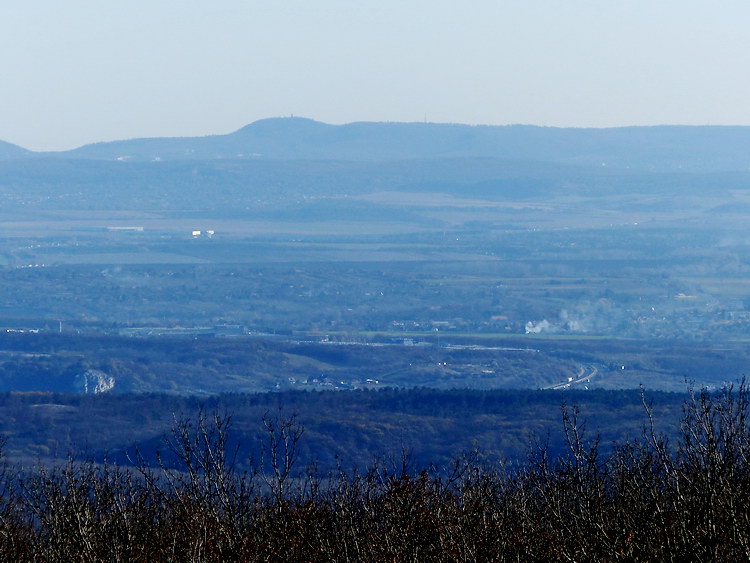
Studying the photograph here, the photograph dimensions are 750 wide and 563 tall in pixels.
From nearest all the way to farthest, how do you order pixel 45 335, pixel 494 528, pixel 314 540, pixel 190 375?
pixel 494 528 < pixel 314 540 < pixel 190 375 < pixel 45 335

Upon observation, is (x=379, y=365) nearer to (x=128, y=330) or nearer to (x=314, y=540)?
(x=128, y=330)

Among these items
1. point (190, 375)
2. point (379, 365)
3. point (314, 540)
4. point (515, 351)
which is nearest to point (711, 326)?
point (515, 351)

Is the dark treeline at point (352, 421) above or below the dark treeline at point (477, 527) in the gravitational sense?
below

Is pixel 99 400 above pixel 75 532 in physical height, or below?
below

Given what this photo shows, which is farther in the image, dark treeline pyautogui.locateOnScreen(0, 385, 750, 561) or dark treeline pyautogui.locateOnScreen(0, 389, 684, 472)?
dark treeline pyautogui.locateOnScreen(0, 389, 684, 472)

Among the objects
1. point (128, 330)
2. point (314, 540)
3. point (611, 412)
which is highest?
point (314, 540)

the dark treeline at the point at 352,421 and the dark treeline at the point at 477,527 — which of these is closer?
the dark treeline at the point at 477,527

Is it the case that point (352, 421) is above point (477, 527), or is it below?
below

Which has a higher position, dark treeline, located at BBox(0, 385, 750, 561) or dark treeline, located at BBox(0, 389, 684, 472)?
dark treeline, located at BBox(0, 385, 750, 561)

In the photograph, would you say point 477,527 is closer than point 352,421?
Yes

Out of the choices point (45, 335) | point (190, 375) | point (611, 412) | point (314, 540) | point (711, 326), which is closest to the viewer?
point (314, 540)

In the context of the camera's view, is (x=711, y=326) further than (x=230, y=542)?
Yes
